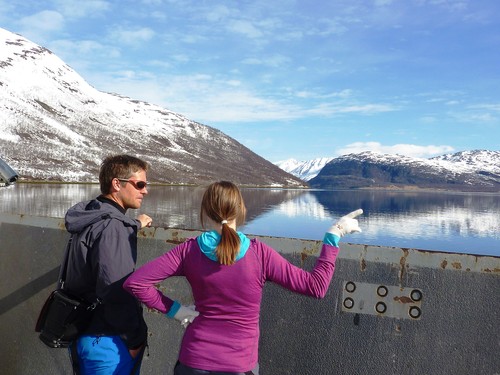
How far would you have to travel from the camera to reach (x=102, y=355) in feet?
9.81

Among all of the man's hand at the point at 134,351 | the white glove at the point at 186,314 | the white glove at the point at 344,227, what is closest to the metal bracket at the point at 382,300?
the white glove at the point at 344,227

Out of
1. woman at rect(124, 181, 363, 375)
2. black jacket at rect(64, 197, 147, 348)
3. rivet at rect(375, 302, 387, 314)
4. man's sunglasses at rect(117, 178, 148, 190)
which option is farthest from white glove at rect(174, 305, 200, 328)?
rivet at rect(375, 302, 387, 314)

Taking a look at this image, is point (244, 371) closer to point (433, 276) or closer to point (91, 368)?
point (91, 368)

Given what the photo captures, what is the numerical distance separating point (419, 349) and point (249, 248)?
1538 mm

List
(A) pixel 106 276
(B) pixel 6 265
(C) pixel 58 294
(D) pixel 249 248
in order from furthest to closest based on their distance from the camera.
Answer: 1. (B) pixel 6 265
2. (C) pixel 58 294
3. (A) pixel 106 276
4. (D) pixel 249 248

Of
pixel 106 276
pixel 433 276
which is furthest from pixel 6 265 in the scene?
pixel 433 276

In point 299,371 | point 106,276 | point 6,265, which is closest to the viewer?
point 106,276

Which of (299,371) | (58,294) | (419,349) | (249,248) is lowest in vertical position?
(299,371)

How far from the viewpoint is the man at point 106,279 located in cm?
289

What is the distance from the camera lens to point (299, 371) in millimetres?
3598

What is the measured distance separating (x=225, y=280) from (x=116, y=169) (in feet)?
3.66

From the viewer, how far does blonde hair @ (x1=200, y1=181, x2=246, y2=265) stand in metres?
2.50

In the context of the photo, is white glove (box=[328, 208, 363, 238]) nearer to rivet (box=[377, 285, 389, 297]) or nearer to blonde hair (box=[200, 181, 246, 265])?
blonde hair (box=[200, 181, 246, 265])

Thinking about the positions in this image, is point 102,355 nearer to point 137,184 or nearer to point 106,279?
point 106,279
